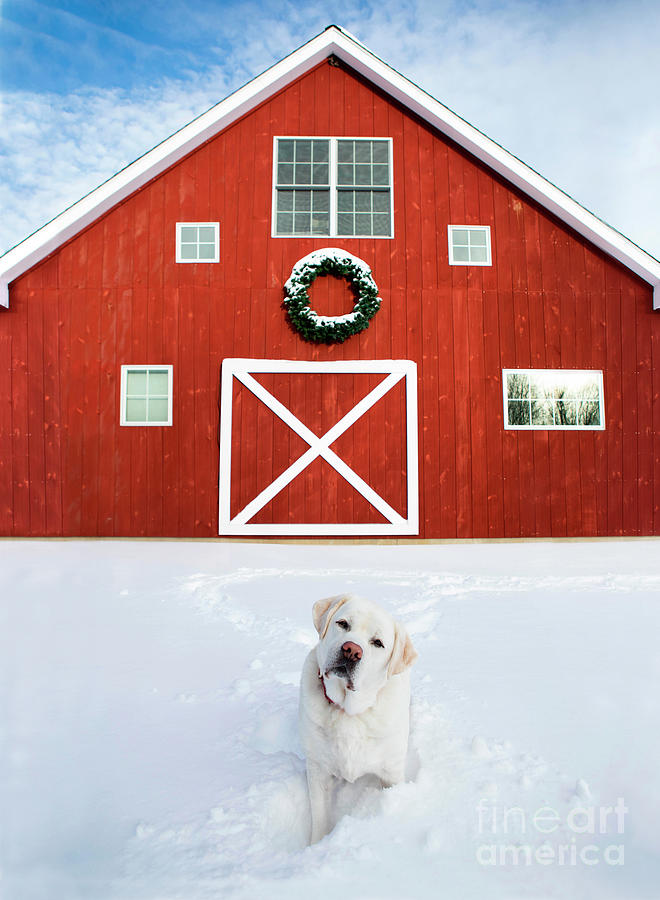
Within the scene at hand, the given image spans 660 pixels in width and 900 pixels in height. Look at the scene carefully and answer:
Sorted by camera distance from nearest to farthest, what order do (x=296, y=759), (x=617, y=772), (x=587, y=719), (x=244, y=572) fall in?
(x=617, y=772) → (x=296, y=759) → (x=587, y=719) → (x=244, y=572)

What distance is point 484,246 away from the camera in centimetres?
825

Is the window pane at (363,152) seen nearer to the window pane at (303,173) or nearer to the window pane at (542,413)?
the window pane at (303,173)

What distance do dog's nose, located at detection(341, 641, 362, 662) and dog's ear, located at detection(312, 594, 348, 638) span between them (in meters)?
0.15

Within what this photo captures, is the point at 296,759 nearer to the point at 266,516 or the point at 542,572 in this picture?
the point at 542,572

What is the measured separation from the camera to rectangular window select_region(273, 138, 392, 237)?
816 centimetres

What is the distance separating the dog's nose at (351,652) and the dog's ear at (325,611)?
147 mm

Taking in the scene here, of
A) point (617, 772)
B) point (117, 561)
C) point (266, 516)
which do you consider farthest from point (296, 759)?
point (266, 516)

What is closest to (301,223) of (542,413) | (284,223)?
(284,223)

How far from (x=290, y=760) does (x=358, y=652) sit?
26.8 inches

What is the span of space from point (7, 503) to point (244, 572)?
15.0 feet

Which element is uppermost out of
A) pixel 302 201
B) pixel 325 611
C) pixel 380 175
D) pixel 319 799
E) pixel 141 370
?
pixel 380 175

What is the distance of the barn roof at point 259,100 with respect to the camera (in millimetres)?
7750

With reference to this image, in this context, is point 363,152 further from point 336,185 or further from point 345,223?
point 345,223

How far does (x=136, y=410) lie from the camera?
8.03 meters
